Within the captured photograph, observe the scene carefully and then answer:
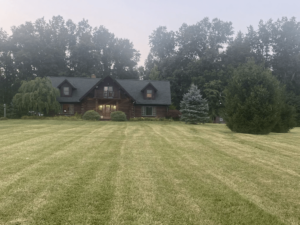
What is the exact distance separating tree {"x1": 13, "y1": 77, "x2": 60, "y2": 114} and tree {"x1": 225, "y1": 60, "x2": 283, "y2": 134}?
22.7 meters

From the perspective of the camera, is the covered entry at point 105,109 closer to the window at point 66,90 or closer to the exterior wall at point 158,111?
the exterior wall at point 158,111

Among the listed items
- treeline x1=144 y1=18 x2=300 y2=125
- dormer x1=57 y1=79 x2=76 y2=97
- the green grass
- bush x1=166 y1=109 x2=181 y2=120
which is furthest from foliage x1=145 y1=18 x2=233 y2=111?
the green grass

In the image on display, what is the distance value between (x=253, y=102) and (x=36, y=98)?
1004 inches

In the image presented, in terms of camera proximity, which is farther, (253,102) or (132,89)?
(132,89)

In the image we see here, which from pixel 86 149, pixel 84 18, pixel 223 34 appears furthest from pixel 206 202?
pixel 84 18

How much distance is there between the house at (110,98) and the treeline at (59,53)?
11913 millimetres

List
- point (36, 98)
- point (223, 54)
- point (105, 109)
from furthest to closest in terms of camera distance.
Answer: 1. point (223, 54)
2. point (105, 109)
3. point (36, 98)

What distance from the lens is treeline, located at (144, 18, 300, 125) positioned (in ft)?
152

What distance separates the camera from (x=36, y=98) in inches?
1177

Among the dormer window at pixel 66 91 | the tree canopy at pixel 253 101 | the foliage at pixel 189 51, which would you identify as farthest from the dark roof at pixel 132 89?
the tree canopy at pixel 253 101

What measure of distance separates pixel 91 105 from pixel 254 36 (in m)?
39.0

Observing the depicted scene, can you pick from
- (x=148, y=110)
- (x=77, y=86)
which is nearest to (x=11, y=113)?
→ (x=77, y=86)

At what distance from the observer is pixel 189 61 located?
52.1 metres

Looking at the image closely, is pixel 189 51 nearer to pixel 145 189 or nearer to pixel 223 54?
pixel 223 54
